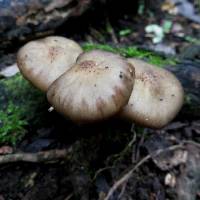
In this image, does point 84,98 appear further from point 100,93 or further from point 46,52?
point 46,52

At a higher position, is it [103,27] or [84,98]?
[84,98]

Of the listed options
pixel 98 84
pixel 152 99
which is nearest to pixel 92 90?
pixel 98 84

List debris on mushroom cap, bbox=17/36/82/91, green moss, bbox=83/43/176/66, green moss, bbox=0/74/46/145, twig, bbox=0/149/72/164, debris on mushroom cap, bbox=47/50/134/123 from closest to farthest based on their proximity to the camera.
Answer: debris on mushroom cap, bbox=47/50/134/123
debris on mushroom cap, bbox=17/36/82/91
twig, bbox=0/149/72/164
green moss, bbox=0/74/46/145
green moss, bbox=83/43/176/66

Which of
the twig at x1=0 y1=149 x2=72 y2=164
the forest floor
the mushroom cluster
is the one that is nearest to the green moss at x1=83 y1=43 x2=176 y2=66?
the forest floor

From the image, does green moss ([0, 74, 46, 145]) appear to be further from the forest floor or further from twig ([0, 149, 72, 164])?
twig ([0, 149, 72, 164])

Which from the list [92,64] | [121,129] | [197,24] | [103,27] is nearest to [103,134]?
[121,129]

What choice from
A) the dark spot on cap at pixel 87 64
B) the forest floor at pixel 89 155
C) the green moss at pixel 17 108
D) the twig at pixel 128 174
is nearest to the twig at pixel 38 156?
the forest floor at pixel 89 155

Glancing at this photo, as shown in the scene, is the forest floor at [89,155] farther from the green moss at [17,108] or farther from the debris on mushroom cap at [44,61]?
the debris on mushroom cap at [44,61]
